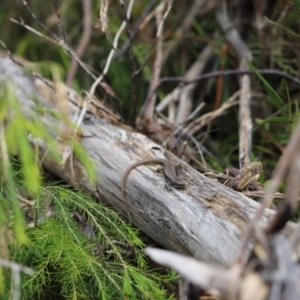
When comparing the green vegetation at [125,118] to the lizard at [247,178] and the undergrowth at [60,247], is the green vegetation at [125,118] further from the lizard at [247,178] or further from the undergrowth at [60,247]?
the lizard at [247,178]

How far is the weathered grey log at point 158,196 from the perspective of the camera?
3.48ft

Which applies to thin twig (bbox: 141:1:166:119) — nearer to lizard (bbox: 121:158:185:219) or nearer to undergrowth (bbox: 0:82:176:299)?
lizard (bbox: 121:158:185:219)

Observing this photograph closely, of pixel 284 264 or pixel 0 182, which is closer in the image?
pixel 284 264

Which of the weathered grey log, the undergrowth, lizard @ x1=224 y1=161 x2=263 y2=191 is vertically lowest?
the undergrowth

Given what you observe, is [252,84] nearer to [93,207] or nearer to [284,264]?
[93,207]

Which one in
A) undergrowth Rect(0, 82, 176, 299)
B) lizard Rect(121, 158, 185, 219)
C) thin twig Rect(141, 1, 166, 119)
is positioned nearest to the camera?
undergrowth Rect(0, 82, 176, 299)

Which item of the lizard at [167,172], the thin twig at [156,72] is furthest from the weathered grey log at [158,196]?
the thin twig at [156,72]

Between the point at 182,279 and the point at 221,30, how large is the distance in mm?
1462

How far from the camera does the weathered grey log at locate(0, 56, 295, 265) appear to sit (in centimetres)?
106

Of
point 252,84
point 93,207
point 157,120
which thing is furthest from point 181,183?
point 252,84

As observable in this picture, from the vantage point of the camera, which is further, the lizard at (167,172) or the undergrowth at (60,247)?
the lizard at (167,172)

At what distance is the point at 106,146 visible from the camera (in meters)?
1.54

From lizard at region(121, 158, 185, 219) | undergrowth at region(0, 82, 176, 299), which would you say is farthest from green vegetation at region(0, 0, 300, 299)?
lizard at region(121, 158, 185, 219)

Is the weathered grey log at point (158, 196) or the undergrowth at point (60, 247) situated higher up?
the weathered grey log at point (158, 196)
